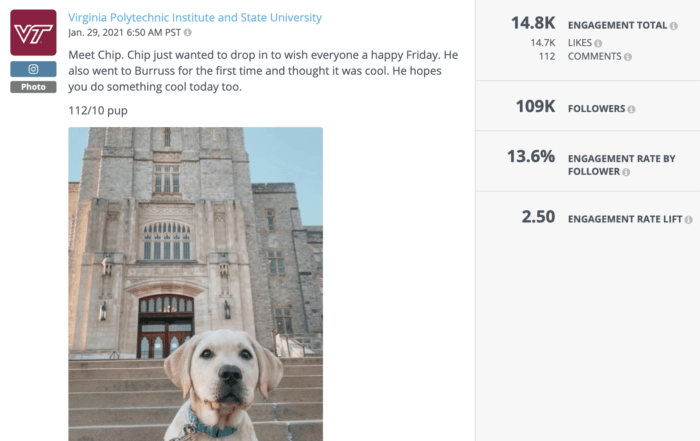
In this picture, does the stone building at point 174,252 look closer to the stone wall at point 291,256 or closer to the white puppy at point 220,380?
the stone wall at point 291,256

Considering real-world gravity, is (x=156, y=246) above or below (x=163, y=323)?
above

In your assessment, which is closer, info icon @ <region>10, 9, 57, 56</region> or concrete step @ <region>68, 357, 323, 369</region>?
info icon @ <region>10, 9, 57, 56</region>

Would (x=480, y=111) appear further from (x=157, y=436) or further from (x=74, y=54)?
(x=157, y=436)

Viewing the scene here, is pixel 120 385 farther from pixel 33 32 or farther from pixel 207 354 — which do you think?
pixel 33 32

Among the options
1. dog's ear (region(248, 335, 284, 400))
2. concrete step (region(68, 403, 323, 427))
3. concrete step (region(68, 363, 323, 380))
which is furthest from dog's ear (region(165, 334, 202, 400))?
concrete step (region(68, 363, 323, 380))

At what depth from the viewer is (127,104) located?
5234 millimetres

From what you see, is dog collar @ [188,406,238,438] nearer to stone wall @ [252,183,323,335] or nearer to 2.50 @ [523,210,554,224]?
2.50 @ [523,210,554,224]

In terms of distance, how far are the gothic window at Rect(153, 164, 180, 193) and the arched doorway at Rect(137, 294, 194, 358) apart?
3434 millimetres

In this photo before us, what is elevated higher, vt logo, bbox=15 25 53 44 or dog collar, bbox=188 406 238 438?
vt logo, bbox=15 25 53 44

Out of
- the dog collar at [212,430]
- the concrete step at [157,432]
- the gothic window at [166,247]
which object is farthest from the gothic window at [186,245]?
the dog collar at [212,430]

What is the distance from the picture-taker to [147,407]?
578cm

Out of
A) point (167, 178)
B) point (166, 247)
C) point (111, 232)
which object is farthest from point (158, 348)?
point (167, 178)

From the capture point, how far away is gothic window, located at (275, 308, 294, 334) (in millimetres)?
16953

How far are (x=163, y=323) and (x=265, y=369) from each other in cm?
1094
